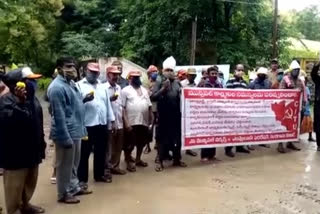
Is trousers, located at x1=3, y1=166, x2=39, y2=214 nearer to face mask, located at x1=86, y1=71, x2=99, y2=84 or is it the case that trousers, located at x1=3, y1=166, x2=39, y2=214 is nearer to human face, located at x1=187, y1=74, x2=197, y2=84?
face mask, located at x1=86, y1=71, x2=99, y2=84

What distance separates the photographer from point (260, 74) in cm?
1006

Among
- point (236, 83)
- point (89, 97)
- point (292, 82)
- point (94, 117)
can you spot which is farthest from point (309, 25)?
point (89, 97)

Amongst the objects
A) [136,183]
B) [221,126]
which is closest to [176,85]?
[221,126]

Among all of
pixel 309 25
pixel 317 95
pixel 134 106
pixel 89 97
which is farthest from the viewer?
pixel 309 25

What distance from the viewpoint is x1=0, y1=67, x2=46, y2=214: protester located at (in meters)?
5.27

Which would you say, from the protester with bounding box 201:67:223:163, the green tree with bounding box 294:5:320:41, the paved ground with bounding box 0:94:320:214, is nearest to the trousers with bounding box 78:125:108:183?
the paved ground with bounding box 0:94:320:214

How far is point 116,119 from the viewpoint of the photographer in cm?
760

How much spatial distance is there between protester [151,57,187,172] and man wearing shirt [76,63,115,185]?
1.26 metres

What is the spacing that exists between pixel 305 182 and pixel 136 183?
274 centimetres

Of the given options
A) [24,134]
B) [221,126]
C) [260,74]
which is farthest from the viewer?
[260,74]

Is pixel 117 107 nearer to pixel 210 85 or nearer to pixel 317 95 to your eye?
pixel 210 85

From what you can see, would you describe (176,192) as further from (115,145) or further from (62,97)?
(62,97)

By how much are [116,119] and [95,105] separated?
87cm

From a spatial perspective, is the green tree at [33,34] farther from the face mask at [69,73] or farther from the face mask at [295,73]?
the face mask at [69,73]
